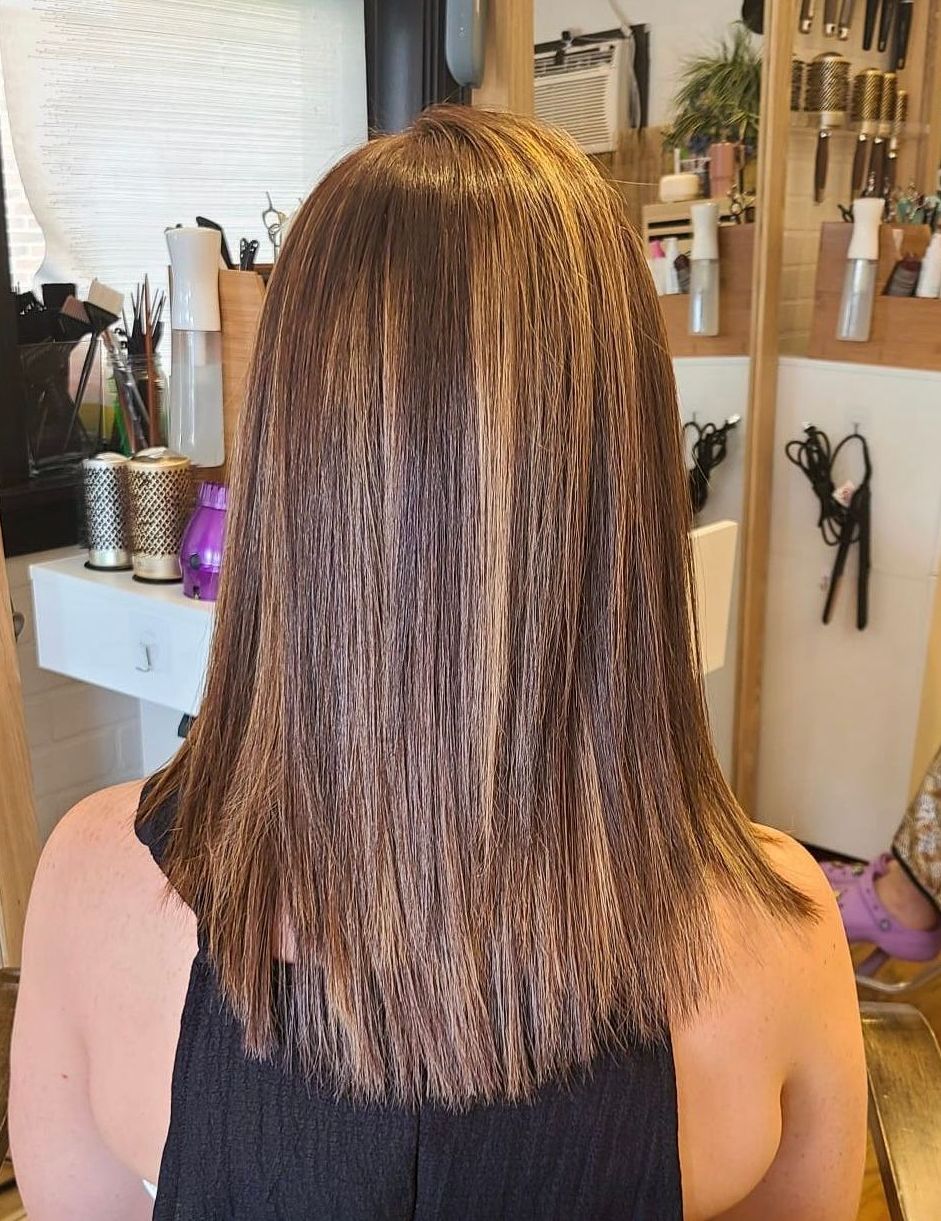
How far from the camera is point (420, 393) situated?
546mm

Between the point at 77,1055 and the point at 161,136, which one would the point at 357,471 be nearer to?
the point at 77,1055

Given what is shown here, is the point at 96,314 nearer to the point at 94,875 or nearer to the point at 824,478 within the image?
the point at 94,875

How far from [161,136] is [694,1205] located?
1396 mm

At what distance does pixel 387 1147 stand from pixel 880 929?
62.3 inches

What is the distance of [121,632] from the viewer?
4.61 ft

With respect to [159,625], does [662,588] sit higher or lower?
higher

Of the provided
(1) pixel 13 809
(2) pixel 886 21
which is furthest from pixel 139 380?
(2) pixel 886 21

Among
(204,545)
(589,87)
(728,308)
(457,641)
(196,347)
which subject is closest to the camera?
(457,641)

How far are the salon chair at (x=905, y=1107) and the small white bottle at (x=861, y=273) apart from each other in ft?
5.03

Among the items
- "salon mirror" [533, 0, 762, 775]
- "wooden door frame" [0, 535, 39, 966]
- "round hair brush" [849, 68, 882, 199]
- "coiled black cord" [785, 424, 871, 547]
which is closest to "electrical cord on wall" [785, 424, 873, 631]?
"coiled black cord" [785, 424, 871, 547]

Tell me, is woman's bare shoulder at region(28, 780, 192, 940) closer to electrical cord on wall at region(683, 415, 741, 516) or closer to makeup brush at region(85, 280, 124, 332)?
makeup brush at region(85, 280, 124, 332)

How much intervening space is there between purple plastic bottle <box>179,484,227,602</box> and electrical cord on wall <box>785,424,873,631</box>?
1320 mm

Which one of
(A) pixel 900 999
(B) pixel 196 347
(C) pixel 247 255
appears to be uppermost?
(C) pixel 247 255

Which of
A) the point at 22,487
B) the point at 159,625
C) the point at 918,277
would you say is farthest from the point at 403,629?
the point at 918,277
